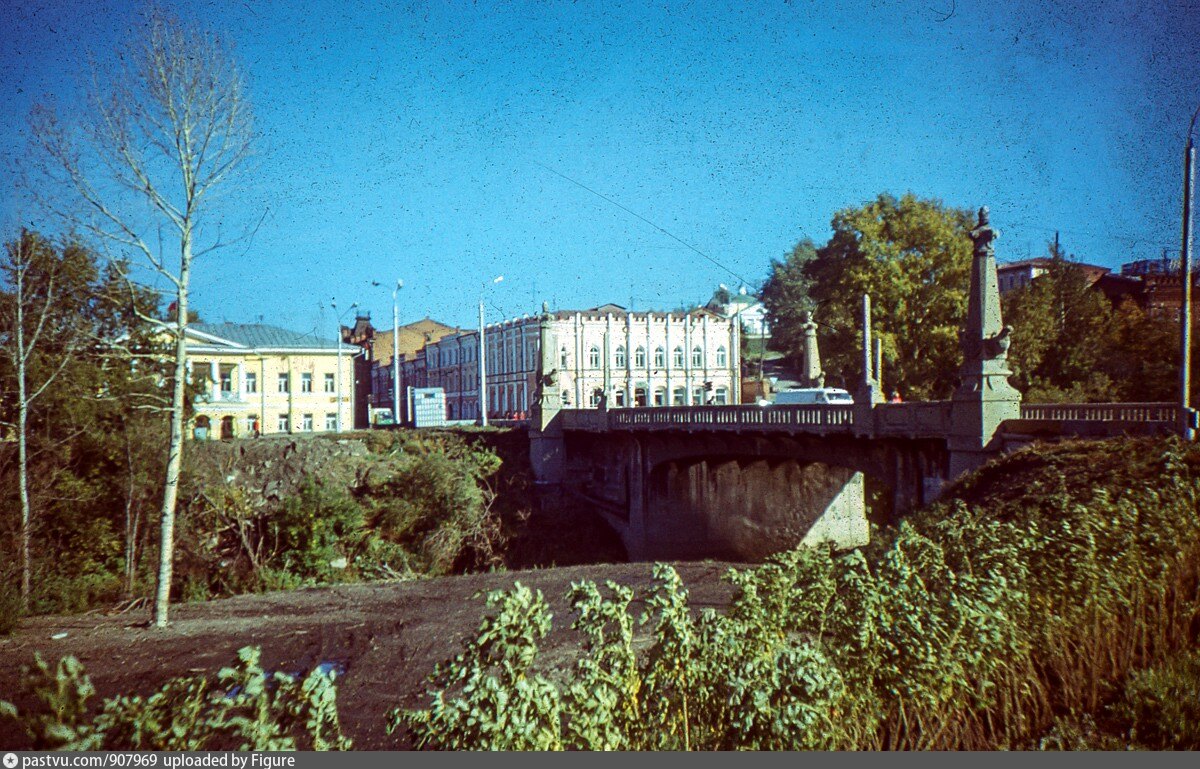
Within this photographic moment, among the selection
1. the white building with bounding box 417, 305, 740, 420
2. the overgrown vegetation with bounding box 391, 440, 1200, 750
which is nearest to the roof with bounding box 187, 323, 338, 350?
the white building with bounding box 417, 305, 740, 420

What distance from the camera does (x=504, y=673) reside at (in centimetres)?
535

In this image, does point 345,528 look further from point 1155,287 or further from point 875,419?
point 1155,287

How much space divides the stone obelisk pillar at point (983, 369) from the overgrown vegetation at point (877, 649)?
835cm

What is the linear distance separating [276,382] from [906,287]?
32.8m

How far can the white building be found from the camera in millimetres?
58812

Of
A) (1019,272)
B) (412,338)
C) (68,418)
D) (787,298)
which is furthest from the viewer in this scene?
(412,338)

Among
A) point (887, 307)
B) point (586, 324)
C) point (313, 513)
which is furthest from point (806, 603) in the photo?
point (586, 324)

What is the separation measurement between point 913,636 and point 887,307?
33157mm

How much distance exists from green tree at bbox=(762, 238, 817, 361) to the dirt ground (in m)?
56.9

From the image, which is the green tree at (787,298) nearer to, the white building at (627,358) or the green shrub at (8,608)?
the white building at (627,358)

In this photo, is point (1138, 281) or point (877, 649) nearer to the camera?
point (877, 649)

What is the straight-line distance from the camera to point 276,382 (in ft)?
157

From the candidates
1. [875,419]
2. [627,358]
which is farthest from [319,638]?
[627,358]

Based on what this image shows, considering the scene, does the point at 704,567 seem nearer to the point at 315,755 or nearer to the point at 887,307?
the point at 315,755
